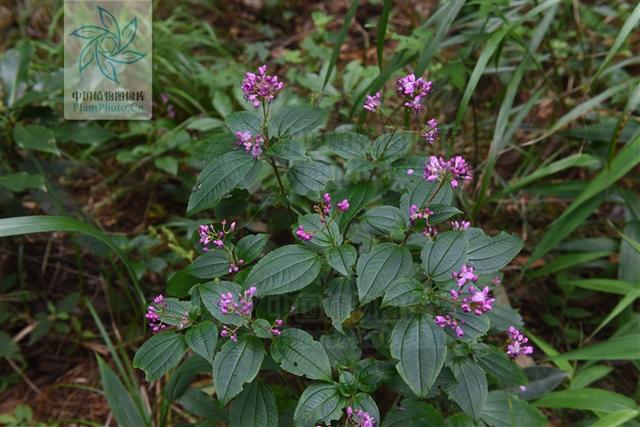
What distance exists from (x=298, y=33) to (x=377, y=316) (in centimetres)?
237

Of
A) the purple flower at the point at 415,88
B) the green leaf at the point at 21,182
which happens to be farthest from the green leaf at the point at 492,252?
the green leaf at the point at 21,182

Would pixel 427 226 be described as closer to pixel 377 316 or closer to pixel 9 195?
pixel 377 316

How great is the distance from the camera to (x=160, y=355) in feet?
3.89

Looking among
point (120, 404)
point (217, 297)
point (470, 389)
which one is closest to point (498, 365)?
point (470, 389)

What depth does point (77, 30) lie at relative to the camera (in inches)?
110

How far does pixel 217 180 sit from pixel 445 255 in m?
0.52

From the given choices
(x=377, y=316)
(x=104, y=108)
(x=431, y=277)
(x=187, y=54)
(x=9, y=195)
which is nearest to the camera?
(x=431, y=277)

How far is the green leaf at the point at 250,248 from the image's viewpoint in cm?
133

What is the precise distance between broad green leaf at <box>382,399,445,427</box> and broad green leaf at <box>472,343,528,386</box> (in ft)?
0.52

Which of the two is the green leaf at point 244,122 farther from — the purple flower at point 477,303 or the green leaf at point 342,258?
the purple flower at point 477,303

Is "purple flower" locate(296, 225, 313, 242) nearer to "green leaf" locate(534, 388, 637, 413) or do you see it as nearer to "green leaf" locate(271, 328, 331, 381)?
"green leaf" locate(271, 328, 331, 381)

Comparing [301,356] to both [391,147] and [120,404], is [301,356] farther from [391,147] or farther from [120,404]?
[120,404]

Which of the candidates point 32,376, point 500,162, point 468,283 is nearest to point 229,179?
point 468,283

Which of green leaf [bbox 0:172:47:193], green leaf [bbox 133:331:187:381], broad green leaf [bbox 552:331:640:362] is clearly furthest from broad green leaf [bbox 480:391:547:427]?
green leaf [bbox 0:172:47:193]
